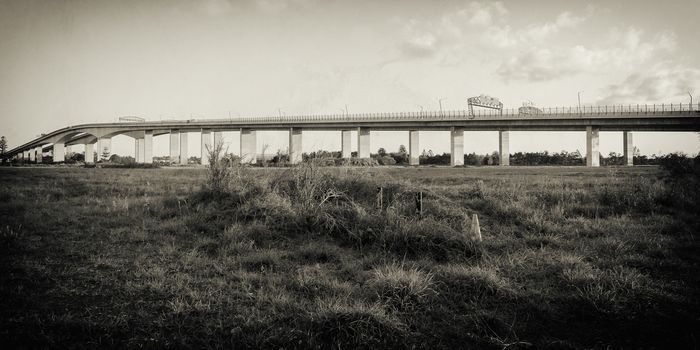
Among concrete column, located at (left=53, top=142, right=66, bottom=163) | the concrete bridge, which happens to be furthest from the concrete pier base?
concrete column, located at (left=53, top=142, right=66, bottom=163)

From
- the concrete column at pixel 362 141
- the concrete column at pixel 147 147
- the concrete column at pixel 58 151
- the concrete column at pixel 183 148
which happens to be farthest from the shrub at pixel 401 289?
the concrete column at pixel 58 151

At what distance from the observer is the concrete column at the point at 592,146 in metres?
56.6

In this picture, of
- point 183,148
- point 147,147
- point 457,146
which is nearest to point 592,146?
point 457,146

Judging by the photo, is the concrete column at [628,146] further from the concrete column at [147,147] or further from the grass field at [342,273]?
the concrete column at [147,147]

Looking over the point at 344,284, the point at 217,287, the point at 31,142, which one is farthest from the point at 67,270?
the point at 31,142

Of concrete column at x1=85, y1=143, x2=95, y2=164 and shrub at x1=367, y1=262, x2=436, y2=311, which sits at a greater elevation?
concrete column at x1=85, y1=143, x2=95, y2=164

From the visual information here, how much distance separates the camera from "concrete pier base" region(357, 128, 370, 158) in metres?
69.0

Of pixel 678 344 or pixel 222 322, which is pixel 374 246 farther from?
pixel 678 344

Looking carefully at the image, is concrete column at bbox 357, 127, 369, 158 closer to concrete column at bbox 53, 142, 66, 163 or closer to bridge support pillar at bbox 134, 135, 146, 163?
bridge support pillar at bbox 134, 135, 146, 163

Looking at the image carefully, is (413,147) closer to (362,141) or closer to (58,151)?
(362,141)

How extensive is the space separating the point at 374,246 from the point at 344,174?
414cm

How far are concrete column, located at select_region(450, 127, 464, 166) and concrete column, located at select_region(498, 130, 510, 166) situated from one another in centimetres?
643

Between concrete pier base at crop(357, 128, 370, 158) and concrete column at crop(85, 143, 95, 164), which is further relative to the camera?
concrete column at crop(85, 143, 95, 164)

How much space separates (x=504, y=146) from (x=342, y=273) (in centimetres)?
6177
